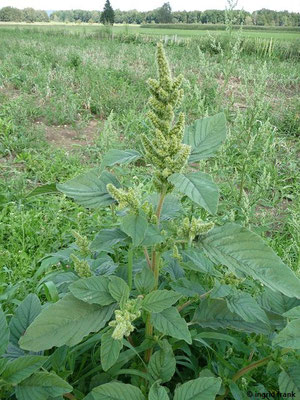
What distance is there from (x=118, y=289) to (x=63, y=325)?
0.18m

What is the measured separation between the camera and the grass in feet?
8.53

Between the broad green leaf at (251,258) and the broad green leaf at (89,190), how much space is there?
31cm

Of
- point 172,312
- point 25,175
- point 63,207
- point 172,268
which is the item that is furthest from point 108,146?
point 172,312

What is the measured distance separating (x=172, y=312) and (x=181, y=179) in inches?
16.8

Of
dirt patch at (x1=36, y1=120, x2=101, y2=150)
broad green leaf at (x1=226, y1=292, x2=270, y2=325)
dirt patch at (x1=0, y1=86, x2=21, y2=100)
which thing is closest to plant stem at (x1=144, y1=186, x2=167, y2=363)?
broad green leaf at (x1=226, y1=292, x2=270, y2=325)

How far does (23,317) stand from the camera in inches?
49.9

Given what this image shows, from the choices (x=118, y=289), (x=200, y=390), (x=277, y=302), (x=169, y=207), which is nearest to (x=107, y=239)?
(x=118, y=289)

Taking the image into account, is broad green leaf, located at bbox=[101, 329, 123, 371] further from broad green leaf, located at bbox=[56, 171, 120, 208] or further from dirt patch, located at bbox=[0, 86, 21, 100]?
dirt patch, located at bbox=[0, 86, 21, 100]

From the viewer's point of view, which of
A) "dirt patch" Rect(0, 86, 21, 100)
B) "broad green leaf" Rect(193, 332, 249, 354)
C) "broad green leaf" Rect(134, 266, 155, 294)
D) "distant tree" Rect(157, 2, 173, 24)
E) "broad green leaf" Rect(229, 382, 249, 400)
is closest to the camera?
"broad green leaf" Rect(134, 266, 155, 294)

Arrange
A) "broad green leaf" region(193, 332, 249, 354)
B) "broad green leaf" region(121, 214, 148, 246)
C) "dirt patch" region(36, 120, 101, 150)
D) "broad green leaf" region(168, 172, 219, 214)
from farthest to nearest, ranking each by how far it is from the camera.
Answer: "dirt patch" region(36, 120, 101, 150)
"broad green leaf" region(193, 332, 249, 354)
"broad green leaf" region(121, 214, 148, 246)
"broad green leaf" region(168, 172, 219, 214)

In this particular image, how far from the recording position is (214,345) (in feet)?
5.33

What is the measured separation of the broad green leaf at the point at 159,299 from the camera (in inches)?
41.7

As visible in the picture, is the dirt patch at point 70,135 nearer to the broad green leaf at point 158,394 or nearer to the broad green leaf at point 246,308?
the broad green leaf at point 246,308

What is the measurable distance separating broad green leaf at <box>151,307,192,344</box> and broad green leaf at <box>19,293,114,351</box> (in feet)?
0.45
